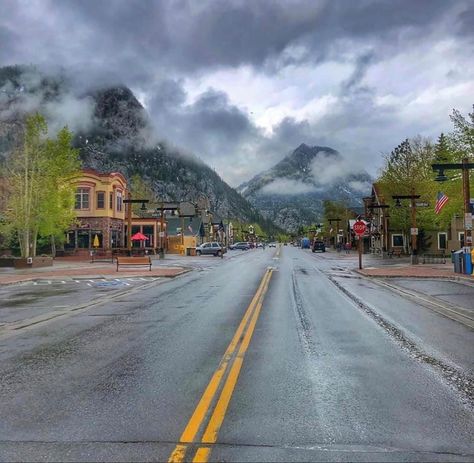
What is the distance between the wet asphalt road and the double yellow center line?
22 millimetres

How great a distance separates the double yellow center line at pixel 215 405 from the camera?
14.2 ft

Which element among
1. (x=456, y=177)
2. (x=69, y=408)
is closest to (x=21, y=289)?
(x=69, y=408)

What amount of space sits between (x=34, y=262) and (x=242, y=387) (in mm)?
33089

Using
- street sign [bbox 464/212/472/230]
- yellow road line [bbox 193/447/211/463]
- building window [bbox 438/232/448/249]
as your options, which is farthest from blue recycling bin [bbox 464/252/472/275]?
building window [bbox 438/232/448/249]

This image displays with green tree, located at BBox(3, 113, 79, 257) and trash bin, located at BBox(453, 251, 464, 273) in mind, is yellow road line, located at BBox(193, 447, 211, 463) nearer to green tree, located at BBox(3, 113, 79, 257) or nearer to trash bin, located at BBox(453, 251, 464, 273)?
trash bin, located at BBox(453, 251, 464, 273)

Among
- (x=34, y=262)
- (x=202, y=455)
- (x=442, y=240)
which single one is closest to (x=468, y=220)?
(x=202, y=455)

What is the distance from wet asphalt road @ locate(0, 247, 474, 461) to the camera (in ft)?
14.5

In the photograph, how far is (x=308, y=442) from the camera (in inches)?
176

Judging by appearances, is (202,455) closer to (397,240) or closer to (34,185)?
(34,185)

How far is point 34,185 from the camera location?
38250mm

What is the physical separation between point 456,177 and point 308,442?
123 ft

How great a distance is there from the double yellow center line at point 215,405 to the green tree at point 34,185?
3192 centimetres

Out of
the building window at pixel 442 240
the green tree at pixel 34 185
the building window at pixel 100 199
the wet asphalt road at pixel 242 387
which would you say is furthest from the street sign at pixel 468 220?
the building window at pixel 100 199

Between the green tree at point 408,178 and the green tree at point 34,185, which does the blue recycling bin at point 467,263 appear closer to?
the green tree at point 408,178
